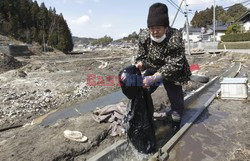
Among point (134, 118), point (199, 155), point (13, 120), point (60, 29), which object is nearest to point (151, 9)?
point (134, 118)

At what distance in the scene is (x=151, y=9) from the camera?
3.44 m

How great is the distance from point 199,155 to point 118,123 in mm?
1746

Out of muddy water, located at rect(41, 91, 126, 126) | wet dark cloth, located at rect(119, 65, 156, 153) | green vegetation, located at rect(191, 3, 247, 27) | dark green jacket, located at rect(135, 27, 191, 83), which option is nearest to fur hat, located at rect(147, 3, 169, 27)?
dark green jacket, located at rect(135, 27, 191, 83)

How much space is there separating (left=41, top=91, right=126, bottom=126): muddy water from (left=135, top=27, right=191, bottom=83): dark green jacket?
5199 mm

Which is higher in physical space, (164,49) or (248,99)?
(164,49)

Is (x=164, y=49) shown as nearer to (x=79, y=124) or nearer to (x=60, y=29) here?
(x=79, y=124)

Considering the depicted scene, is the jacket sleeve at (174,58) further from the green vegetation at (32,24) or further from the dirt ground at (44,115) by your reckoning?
the green vegetation at (32,24)

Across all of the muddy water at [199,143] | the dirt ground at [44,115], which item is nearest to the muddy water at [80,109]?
the dirt ground at [44,115]

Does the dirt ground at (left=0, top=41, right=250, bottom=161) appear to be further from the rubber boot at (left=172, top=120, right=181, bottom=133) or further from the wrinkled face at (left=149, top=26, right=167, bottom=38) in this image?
the wrinkled face at (left=149, top=26, right=167, bottom=38)

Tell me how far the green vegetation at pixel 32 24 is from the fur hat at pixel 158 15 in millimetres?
50707

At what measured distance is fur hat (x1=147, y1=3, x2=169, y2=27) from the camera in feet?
10.9

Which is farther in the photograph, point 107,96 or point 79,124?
point 107,96

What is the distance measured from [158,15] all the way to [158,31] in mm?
226

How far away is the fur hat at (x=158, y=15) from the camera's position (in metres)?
3.34
